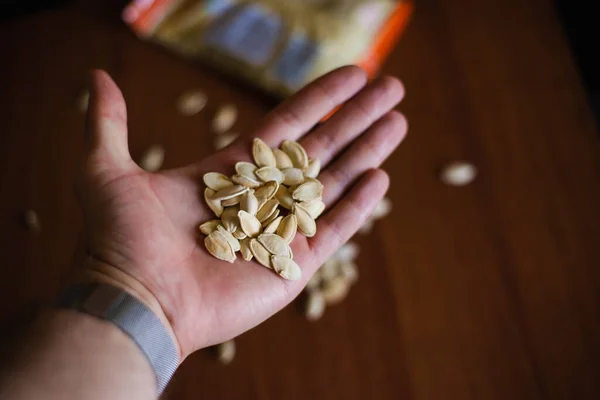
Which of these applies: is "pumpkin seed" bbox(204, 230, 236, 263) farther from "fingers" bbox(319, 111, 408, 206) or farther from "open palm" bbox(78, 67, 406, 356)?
"fingers" bbox(319, 111, 408, 206)

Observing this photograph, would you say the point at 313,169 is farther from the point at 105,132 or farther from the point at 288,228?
the point at 105,132

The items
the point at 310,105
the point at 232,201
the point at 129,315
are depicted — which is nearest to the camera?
the point at 129,315

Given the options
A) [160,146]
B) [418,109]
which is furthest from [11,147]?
[418,109]

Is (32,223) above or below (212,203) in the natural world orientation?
below

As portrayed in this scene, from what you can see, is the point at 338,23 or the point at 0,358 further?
the point at 338,23

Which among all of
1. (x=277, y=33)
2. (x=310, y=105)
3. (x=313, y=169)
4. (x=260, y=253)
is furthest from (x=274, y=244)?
(x=277, y=33)

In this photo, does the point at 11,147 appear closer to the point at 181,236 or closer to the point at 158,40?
the point at 158,40

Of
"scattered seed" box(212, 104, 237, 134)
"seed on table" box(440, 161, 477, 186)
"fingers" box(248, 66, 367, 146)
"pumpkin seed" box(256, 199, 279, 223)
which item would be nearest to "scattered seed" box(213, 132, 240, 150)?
"scattered seed" box(212, 104, 237, 134)
